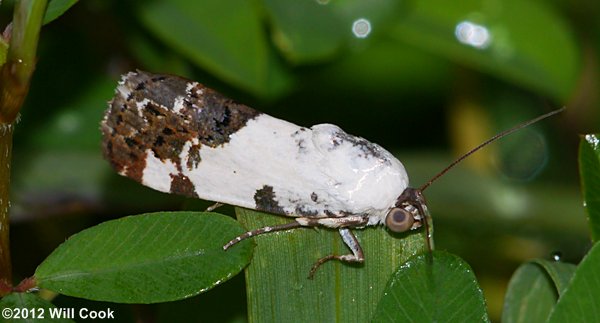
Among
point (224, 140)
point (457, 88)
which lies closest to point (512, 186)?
point (457, 88)

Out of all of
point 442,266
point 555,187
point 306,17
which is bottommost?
point 442,266

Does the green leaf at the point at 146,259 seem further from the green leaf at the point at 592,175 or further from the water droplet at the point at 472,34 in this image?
the water droplet at the point at 472,34

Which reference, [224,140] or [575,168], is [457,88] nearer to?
[575,168]

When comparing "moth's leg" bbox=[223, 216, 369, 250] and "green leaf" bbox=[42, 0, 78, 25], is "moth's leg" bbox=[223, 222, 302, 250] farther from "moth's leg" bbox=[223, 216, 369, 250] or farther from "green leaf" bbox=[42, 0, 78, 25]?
"green leaf" bbox=[42, 0, 78, 25]

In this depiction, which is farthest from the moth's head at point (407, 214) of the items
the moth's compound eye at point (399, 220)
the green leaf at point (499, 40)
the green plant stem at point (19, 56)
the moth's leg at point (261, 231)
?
the green leaf at point (499, 40)

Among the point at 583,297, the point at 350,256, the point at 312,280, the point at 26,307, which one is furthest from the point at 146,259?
the point at 583,297
